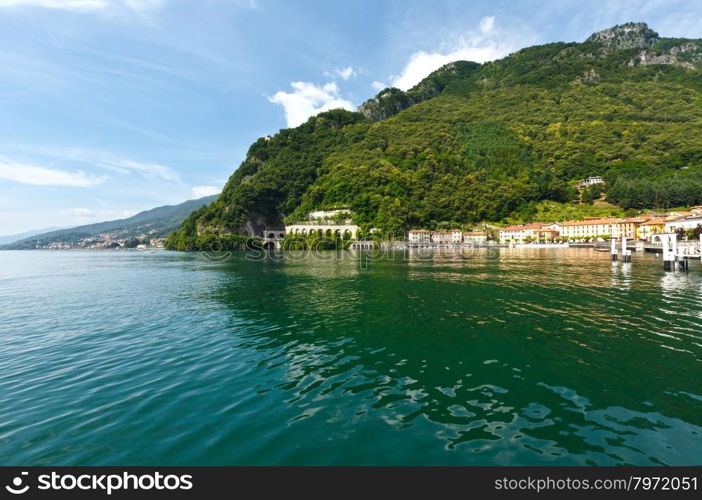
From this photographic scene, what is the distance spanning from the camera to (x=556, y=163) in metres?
190

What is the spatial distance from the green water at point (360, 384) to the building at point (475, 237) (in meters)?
133

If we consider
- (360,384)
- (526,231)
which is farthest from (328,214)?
(360,384)

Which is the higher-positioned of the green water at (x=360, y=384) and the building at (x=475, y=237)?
the building at (x=475, y=237)

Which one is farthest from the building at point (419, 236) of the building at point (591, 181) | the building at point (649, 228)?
Answer: the building at point (591, 181)

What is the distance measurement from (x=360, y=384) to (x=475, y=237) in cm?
15617

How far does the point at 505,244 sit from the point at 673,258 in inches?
3892

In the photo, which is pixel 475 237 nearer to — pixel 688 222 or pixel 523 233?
pixel 523 233

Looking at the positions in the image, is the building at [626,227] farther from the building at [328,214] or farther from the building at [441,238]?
the building at [328,214]

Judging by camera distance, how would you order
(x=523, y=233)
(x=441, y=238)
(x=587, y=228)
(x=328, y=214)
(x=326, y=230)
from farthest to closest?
(x=328, y=214) → (x=326, y=230) → (x=441, y=238) → (x=523, y=233) → (x=587, y=228)

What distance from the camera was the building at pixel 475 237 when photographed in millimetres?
152400

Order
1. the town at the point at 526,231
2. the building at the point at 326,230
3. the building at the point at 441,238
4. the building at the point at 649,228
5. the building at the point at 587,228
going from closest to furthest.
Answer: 1. the building at the point at 649,228
2. the town at the point at 526,231
3. the building at the point at 587,228
4. the building at the point at 441,238
5. the building at the point at 326,230

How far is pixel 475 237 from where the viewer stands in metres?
156

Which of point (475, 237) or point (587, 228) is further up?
point (587, 228)
